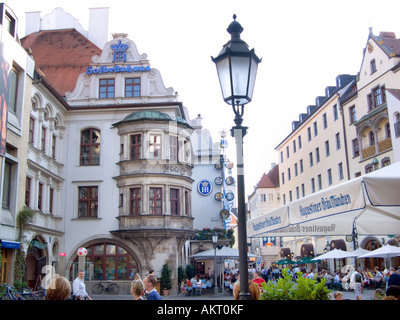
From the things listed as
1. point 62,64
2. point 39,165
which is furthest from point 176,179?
point 62,64

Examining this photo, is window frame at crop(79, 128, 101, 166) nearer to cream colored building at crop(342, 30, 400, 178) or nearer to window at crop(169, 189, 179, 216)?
window at crop(169, 189, 179, 216)

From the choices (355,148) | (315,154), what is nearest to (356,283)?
(355,148)

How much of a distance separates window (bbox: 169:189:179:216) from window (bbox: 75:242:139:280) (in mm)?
4301

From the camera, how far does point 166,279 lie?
3092 centimetres

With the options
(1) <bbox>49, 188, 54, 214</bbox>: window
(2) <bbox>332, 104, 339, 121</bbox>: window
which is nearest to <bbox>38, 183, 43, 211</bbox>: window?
(1) <bbox>49, 188, 54, 214</bbox>: window

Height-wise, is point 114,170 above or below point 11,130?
above

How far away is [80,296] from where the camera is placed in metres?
15.0

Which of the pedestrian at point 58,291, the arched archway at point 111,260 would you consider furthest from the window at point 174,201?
the pedestrian at point 58,291

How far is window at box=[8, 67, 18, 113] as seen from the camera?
2302 centimetres

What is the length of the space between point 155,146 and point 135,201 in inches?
160

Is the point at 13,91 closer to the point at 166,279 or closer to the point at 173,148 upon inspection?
the point at 173,148

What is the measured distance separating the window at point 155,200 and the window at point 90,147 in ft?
16.0

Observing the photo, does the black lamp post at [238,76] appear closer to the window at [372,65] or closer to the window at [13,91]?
the window at [13,91]
